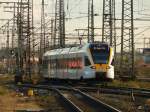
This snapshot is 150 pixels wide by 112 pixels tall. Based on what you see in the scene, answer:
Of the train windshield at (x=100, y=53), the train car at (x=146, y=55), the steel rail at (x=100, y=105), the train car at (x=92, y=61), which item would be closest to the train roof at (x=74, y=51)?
the train car at (x=92, y=61)

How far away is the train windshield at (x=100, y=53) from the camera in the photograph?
38.1 metres

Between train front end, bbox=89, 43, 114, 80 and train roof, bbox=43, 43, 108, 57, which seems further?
train roof, bbox=43, 43, 108, 57

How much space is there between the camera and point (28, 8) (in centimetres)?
5719

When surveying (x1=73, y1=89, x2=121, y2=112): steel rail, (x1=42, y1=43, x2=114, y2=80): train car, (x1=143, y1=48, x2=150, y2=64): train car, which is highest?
(x1=42, y1=43, x2=114, y2=80): train car

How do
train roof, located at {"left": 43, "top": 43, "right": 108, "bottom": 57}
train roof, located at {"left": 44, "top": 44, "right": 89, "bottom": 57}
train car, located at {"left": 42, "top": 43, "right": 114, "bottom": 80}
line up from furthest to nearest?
train roof, located at {"left": 44, "top": 44, "right": 89, "bottom": 57}
train roof, located at {"left": 43, "top": 43, "right": 108, "bottom": 57}
train car, located at {"left": 42, "top": 43, "right": 114, "bottom": 80}

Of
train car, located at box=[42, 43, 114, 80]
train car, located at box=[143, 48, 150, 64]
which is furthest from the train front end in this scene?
train car, located at box=[143, 48, 150, 64]

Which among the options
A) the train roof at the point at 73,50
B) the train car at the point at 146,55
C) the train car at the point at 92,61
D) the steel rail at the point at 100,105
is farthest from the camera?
the train car at the point at 146,55

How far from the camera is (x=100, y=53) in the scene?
126 ft

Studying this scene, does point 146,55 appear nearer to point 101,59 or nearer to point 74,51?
point 74,51

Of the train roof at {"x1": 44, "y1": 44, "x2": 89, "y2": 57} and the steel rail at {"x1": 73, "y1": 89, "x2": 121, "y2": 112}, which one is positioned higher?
the train roof at {"x1": 44, "y1": 44, "x2": 89, "y2": 57}

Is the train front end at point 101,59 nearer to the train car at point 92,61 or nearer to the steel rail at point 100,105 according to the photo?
the train car at point 92,61

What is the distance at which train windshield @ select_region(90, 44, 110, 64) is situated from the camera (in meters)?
38.1

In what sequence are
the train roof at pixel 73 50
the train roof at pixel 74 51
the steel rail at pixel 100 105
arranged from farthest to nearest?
the train roof at pixel 73 50 → the train roof at pixel 74 51 → the steel rail at pixel 100 105

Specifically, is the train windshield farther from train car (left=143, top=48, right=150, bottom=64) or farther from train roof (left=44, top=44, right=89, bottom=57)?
train car (left=143, top=48, right=150, bottom=64)
